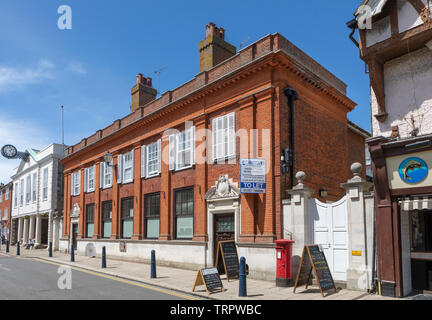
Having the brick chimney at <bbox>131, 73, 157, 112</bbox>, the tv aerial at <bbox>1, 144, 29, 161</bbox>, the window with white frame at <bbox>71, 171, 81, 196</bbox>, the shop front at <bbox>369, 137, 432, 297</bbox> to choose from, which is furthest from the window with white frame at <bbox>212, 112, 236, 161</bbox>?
the tv aerial at <bbox>1, 144, 29, 161</bbox>

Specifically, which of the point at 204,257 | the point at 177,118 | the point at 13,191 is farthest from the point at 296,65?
the point at 13,191

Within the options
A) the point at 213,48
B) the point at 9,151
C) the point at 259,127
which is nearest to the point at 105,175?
the point at 213,48

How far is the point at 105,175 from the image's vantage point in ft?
82.5

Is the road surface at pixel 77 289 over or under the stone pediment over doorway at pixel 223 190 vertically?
under

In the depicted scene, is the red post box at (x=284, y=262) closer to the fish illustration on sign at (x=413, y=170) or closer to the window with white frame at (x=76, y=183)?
the fish illustration on sign at (x=413, y=170)

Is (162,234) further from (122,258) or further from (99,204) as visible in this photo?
(99,204)

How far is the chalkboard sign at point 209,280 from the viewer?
10445 millimetres

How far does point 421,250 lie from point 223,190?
7.42 metres

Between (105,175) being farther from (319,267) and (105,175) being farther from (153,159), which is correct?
(319,267)

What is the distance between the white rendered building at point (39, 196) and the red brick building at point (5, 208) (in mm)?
3762

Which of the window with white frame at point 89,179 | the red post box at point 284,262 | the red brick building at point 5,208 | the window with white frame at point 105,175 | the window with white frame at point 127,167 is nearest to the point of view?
the red post box at point 284,262

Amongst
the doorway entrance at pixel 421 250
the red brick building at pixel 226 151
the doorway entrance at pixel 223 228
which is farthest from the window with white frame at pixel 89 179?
the doorway entrance at pixel 421 250

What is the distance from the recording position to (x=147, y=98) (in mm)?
25156

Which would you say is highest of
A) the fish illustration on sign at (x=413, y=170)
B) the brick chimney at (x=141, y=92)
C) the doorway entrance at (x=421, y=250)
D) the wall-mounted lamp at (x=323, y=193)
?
the brick chimney at (x=141, y=92)
